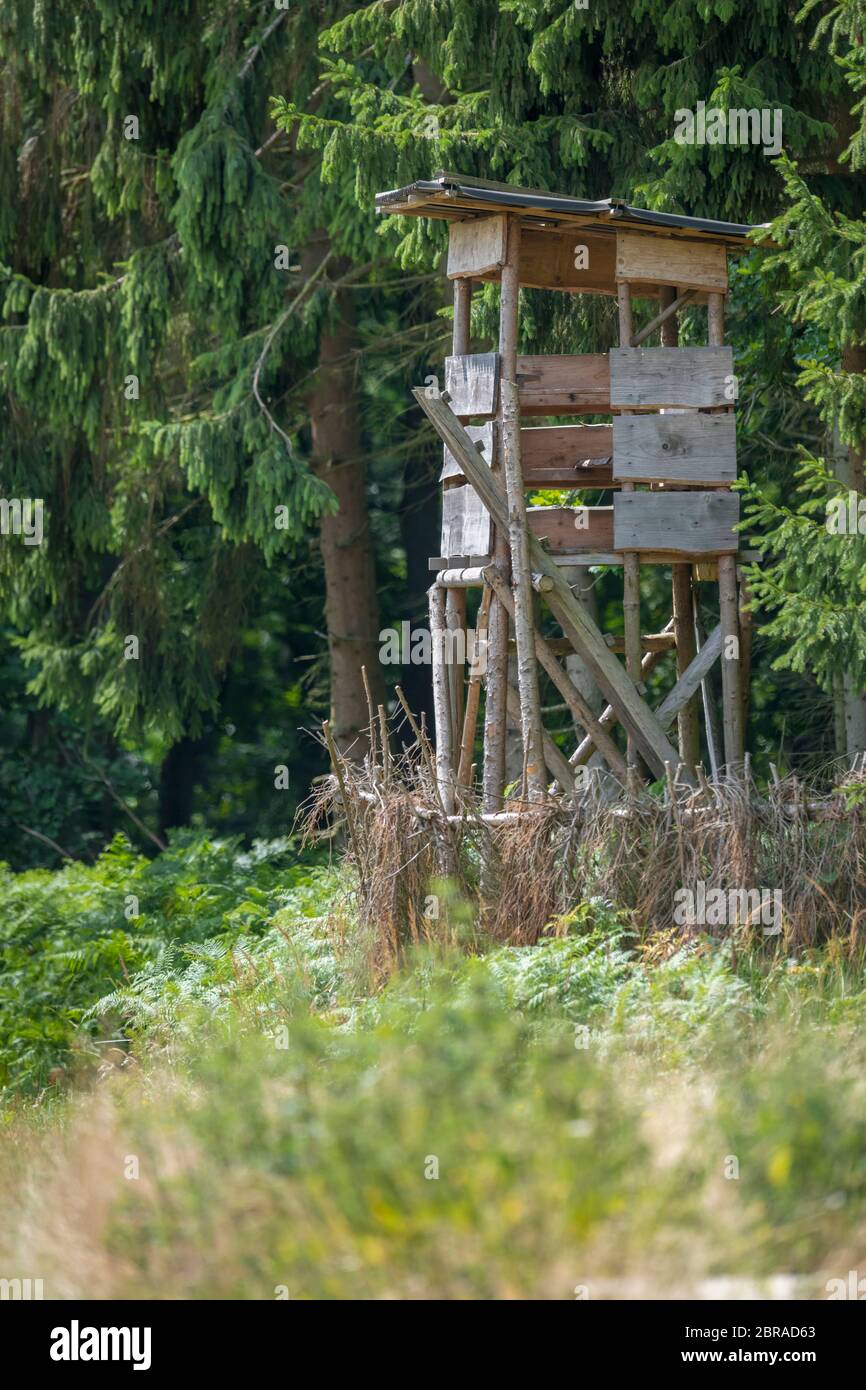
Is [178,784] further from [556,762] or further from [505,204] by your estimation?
[505,204]

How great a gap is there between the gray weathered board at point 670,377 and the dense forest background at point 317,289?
64 cm

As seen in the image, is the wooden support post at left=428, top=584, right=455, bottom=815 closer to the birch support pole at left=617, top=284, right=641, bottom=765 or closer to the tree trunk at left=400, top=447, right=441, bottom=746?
the birch support pole at left=617, top=284, right=641, bottom=765

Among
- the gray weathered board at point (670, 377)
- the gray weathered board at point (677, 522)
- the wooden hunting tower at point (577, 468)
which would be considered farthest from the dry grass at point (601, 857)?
the gray weathered board at point (670, 377)

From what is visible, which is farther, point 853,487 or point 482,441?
point 853,487

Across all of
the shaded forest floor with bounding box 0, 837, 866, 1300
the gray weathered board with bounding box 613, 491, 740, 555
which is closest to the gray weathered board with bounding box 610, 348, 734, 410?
the gray weathered board with bounding box 613, 491, 740, 555

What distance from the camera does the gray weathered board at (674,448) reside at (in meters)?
10.1

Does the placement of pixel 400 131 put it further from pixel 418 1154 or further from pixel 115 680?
pixel 418 1154

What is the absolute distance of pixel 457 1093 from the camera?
4.64 meters

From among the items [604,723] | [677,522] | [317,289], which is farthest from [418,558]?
[677,522]

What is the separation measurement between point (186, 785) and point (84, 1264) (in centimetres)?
1987

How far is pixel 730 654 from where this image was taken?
33.1 feet

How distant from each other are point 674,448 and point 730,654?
1.29 m
